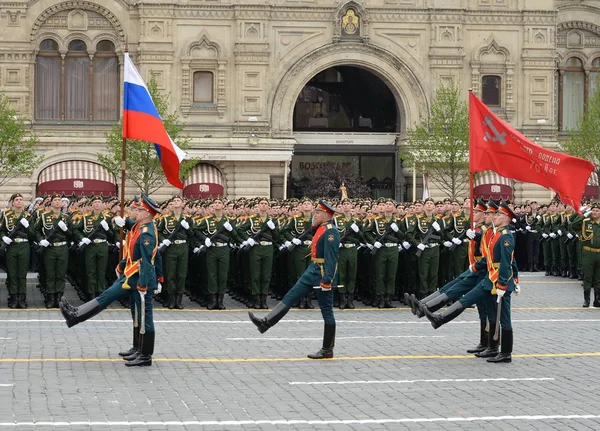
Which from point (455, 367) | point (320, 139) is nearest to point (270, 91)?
point (320, 139)

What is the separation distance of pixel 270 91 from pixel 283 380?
1401 inches

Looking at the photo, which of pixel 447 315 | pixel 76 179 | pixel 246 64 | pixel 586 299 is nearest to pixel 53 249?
pixel 447 315

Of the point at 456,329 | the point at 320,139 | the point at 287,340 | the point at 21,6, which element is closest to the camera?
the point at 287,340

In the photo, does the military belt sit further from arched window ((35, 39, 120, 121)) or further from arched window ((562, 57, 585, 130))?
arched window ((562, 57, 585, 130))

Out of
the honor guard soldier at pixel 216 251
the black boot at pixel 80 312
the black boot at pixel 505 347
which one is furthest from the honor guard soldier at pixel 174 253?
the black boot at pixel 505 347

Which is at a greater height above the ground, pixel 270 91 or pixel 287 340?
pixel 270 91

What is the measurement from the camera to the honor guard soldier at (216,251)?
73.2 ft

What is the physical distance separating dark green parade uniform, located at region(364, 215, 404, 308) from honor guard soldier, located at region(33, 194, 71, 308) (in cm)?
553

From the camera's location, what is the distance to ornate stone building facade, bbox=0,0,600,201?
157ft

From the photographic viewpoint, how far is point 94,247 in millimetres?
22344

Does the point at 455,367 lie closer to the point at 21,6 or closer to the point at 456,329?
the point at 456,329

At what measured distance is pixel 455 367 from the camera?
592 inches

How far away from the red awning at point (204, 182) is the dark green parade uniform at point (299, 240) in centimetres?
2500

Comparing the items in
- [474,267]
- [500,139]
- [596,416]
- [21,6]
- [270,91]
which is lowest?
[596,416]
